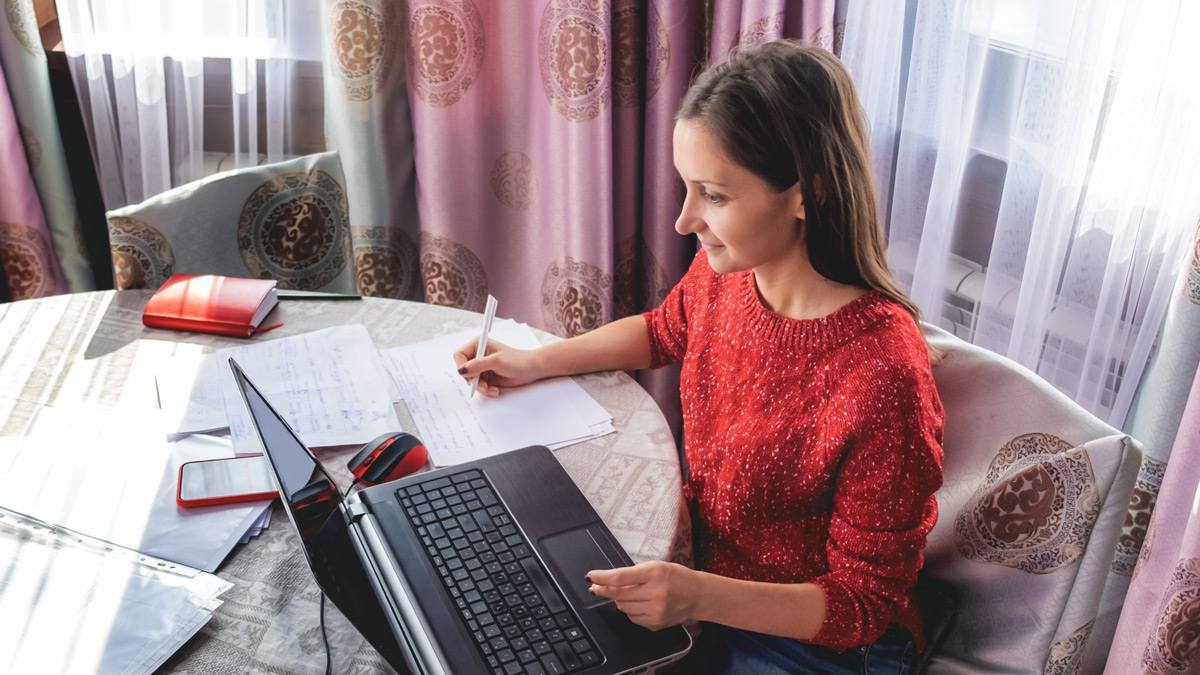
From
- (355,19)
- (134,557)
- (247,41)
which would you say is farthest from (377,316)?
(247,41)

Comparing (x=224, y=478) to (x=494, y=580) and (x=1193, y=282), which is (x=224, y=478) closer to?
(x=494, y=580)

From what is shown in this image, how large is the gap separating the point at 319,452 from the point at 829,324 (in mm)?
618

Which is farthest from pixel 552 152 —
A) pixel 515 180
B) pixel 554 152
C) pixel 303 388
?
pixel 303 388

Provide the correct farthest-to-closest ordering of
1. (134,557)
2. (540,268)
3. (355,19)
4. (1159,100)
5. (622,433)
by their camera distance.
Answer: (540,268)
(355,19)
(1159,100)
(622,433)
(134,557)

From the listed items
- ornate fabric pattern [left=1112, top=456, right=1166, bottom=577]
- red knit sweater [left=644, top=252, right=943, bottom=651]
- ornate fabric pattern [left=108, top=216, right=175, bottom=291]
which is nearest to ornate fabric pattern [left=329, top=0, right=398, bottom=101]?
ornate fabric pattern [left=108, top=216, right=175, bottom=291]

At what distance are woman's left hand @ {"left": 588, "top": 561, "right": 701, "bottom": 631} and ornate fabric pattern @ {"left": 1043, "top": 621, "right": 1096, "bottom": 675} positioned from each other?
46cm

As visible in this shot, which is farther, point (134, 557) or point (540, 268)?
point (540, 268)

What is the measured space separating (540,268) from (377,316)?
0.64 metres

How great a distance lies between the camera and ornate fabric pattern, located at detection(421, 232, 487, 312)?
81.4 inches

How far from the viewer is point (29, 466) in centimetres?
109

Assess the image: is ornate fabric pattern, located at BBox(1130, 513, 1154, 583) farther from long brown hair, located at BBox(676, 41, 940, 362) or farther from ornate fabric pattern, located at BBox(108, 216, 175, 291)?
ornate fabric pattern, located at BBox(108, 216, 175, 291)

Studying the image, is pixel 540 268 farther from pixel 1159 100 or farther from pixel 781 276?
pixel 1159 100

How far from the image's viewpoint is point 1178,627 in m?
1.25

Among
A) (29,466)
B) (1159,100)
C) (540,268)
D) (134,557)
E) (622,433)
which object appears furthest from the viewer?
(540,268)
